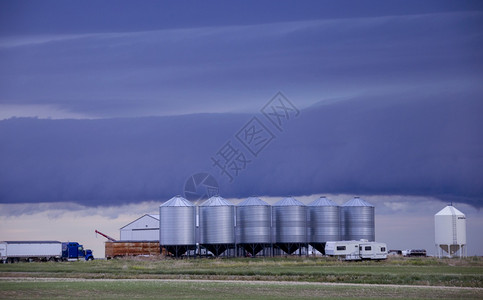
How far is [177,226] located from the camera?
110 m

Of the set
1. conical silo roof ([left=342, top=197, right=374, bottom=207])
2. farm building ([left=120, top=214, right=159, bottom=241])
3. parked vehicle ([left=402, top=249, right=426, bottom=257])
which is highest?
conical silo roof ([left=342, top=197, right=374, bottom=207])

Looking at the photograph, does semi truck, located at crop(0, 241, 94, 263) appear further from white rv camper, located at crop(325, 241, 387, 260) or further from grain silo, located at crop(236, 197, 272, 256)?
white rv camper, located at crop(325, 241, 387, 260)

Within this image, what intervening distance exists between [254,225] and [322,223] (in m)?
11.8

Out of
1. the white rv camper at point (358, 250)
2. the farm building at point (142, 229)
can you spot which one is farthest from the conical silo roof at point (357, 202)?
the farm building at point (142, 229)

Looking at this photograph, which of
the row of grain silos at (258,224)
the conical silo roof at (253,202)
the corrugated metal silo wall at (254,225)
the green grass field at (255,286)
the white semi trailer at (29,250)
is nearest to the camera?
the green grass field at (255,286)

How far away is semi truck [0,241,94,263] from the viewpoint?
114250mm

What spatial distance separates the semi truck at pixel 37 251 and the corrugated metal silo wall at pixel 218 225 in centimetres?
2482

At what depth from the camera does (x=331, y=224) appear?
11600 cm

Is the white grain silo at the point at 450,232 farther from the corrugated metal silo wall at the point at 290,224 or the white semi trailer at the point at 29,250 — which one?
the white semi trailer at the point at 29,250

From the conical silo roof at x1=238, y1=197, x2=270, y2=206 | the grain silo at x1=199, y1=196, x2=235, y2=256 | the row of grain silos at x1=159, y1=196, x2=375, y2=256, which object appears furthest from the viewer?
the conical silo roof at x1=238, y1=197, x2=270, y2=206

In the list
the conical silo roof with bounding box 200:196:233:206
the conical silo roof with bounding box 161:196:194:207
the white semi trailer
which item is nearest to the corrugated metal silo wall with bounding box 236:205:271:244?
the conical silo roof with bounding box 200:196:233:206

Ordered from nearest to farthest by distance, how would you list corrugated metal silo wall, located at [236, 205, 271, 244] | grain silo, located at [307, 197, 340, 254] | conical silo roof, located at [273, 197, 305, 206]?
1. corrugated metal silo wall, located at [236, 205, 271, 244]
2. conical silo roof, located at [273, 197, 305, 206]
3. grain silo, located at [307, 197, 340, 254]

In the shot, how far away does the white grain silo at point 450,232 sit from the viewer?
344ft

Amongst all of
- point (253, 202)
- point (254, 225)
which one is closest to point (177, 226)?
point (254, 225)
